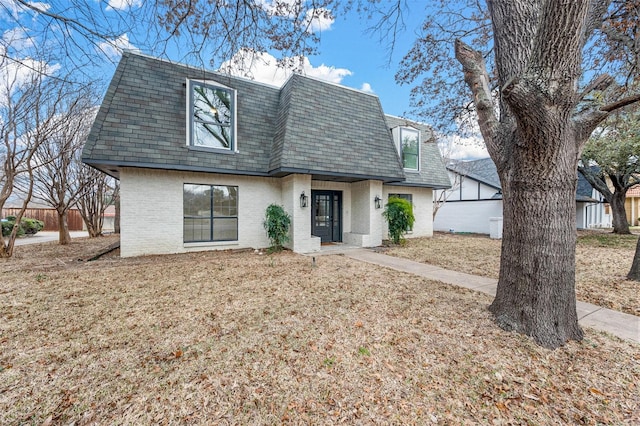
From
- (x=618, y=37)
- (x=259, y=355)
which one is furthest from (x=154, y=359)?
(x=618, y=37)

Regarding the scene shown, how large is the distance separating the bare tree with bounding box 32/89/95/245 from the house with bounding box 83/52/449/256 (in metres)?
2.87

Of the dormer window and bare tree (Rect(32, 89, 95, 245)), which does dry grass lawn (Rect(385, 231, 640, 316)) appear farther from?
bare tree (Rect(32, 89, 95, 245))

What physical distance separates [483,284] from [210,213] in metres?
7.99

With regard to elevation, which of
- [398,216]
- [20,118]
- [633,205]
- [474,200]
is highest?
[20,118]

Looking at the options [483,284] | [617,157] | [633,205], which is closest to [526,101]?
[483,284]

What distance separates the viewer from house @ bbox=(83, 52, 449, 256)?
7.52 m

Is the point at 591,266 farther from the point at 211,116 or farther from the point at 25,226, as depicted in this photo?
the point at 25,226

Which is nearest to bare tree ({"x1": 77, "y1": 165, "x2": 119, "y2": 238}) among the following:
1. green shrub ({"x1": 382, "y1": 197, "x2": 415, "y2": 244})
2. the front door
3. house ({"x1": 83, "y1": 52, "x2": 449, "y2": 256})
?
house ({"x1": 83, "y1": 52, "x2": 449, "y2": 256})

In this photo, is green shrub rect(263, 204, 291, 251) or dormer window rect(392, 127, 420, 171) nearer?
green shrub rect(263, 204, 291, 251)

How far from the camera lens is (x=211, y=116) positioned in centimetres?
849

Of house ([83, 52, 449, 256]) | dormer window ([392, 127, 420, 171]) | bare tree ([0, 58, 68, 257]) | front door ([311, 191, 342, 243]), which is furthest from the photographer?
dormer window ([392, 127, 420, 171])

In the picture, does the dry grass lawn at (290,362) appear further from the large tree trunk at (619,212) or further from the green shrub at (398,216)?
the large tree trunk at (619,212)

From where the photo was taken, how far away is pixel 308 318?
357 cm

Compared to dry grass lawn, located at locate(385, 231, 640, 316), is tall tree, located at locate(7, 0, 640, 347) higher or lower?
higher
